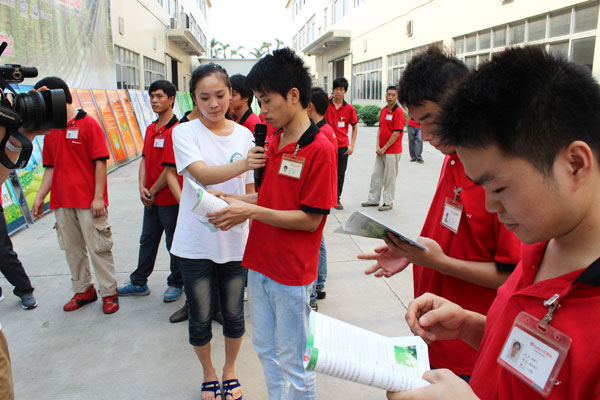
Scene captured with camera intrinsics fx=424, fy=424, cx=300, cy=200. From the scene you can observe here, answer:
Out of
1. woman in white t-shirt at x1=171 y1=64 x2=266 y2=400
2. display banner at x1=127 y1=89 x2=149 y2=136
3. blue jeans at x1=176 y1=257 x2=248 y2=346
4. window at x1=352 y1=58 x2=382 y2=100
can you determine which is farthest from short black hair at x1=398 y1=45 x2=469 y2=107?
window at x1=352 y1=58 x2=382 y2=100

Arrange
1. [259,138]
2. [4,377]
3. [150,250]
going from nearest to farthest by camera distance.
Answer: [4,377]
[259,138]
[150,250]

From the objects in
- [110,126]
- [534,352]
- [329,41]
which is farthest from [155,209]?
[329,41]

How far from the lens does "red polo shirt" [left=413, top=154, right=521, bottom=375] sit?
1.45 m

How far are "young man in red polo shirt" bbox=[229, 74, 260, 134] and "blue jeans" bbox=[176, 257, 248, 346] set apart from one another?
1916mm

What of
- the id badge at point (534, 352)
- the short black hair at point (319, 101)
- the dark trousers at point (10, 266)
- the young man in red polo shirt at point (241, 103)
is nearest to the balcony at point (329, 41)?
the short black hair at point (319, 101)

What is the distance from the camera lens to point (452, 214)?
1557mm

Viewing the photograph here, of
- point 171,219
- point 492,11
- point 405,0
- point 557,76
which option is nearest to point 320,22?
point 405,0

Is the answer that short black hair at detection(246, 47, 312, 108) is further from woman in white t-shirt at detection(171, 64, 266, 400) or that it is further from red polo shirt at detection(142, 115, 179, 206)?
red polo shirt at detection(142, 115, 179, 206)

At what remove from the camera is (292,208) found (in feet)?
6.78

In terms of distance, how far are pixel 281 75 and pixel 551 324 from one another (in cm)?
157

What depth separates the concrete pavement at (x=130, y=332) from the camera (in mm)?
2742

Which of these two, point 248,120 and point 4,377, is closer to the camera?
point 4,377

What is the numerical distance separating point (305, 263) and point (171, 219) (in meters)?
2.07

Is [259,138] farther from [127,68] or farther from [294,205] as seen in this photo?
[127,68]
